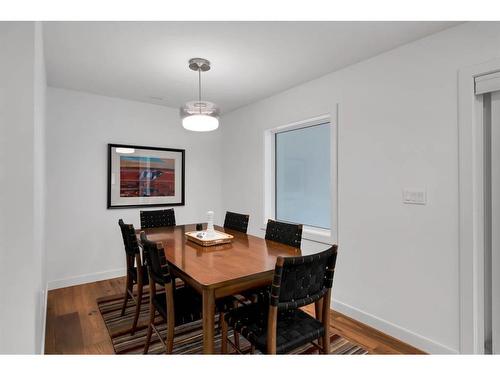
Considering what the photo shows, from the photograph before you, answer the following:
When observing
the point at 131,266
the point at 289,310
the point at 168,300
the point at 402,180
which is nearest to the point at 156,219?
the point at 131,266

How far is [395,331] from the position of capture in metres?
2.26

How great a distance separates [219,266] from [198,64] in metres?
1.79

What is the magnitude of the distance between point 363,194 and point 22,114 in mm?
2422

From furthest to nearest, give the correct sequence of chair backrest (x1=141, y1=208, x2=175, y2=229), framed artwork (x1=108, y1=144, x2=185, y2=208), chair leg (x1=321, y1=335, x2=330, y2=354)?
framed artwork (x1=108, y1=144, x2=185, y2=208) < chair backrest (x1=141, y1=208, x2=175, y2=229) < chair leg (x1=321, y1=335, x2=330, y2=354)

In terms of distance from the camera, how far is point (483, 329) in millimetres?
1860

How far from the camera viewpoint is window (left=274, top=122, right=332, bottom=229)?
3.07 metres

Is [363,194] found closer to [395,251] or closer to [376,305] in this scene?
[395,251]

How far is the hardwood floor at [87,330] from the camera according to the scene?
6.93ft

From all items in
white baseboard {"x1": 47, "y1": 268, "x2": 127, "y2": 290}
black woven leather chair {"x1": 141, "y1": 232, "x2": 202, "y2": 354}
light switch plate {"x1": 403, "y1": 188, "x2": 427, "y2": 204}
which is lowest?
white baseboard {"x1": 47, "y1": 268, "x2": 127, "y2": 290}

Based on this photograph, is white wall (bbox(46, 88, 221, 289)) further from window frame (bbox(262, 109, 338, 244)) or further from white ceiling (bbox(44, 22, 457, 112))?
window frame (bbox(262, 109, 338, 244))

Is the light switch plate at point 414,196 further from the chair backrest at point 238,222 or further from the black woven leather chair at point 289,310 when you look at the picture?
the chair backrest at point 238,222

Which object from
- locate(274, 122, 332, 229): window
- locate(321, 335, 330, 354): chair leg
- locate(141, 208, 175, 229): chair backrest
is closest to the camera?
locate(321, 335, 330, 354): chair leg

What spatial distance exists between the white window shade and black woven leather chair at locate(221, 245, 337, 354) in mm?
1436

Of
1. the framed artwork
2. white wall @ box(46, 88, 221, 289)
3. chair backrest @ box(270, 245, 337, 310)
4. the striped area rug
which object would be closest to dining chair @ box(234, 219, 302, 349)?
the striped area rug
